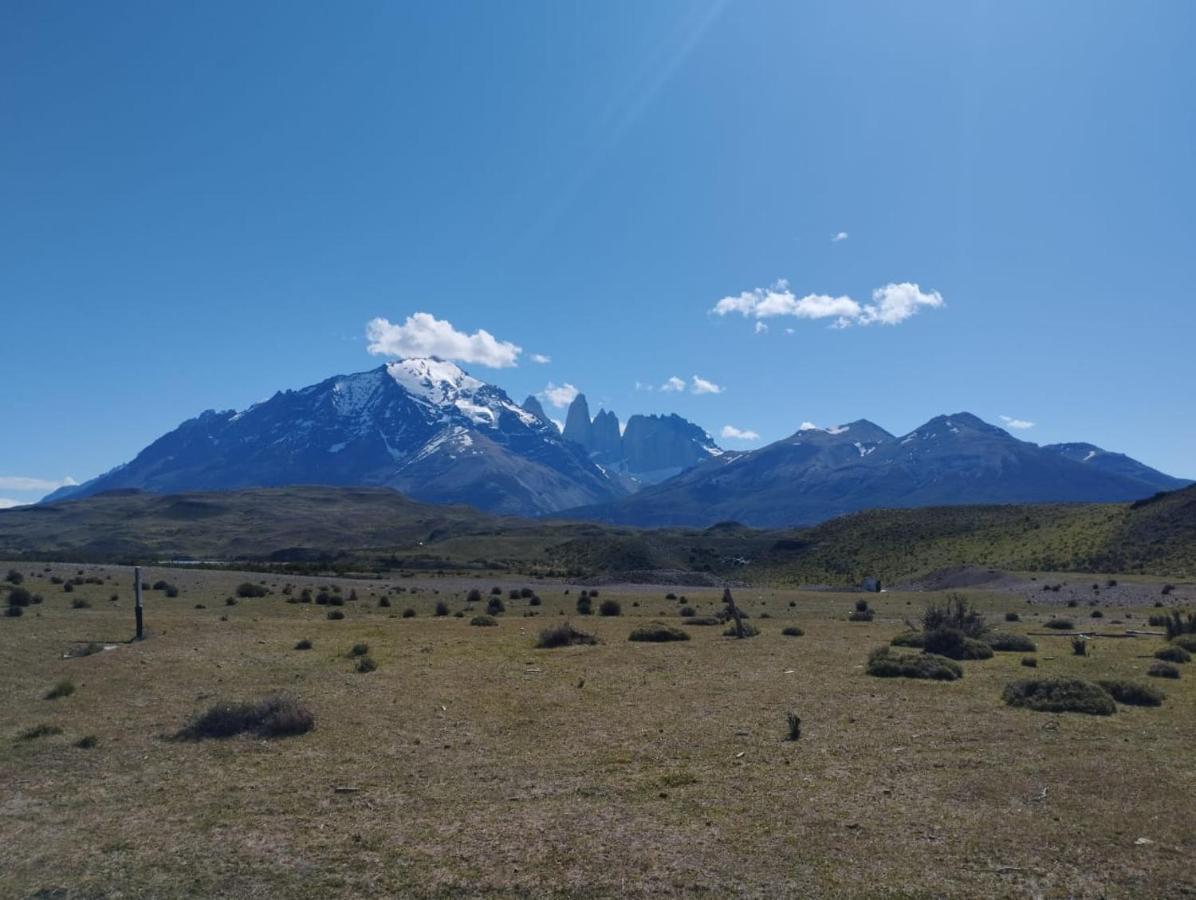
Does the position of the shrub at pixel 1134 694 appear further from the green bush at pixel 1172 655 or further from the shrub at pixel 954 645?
the green bush at pixel 1172 655

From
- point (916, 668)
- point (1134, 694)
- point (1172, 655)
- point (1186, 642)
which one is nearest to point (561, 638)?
point (916, 668)

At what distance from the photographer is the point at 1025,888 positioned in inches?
364

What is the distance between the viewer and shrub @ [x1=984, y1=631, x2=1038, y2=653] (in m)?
28.3

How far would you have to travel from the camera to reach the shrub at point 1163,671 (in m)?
22.5

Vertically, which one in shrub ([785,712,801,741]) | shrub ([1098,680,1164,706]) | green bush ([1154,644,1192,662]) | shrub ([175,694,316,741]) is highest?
shrub ([175,694,316,741])

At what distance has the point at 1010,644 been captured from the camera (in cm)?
2869

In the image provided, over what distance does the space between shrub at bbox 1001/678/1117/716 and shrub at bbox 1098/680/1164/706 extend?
0.33m

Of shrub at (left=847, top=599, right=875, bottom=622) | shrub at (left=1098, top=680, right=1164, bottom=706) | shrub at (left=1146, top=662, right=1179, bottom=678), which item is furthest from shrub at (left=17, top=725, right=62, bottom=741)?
shrub at (left=847, top=599, right=875, bottom=622)

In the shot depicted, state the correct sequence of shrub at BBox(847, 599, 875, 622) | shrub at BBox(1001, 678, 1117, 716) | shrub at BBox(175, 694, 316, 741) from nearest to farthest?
shrub at BBox(175, 694, 316, 741), shrub at BBox(1001, 678, 1117, 716), shrub at BBox(847, 599, 875, 622)

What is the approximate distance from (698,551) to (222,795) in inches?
4251

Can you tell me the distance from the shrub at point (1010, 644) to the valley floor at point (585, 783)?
2.38 meters

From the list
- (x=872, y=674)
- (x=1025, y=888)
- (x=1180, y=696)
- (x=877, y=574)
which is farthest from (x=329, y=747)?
(x=877, y=574)

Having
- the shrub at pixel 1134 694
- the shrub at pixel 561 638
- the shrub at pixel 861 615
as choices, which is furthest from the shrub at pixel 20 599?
the shrub at pixel 1134 694

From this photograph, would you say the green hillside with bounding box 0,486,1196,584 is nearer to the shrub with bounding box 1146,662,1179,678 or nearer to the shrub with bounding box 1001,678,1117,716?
the shrub with bounding box 1146,662,1179,678
